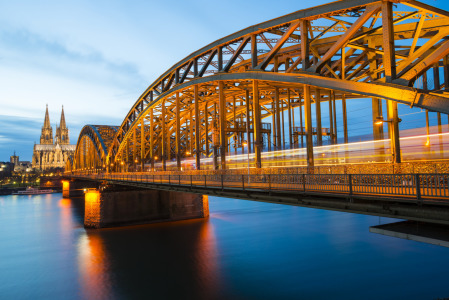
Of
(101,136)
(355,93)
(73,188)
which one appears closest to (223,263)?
(355,93)

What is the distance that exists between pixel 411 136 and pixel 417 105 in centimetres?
700

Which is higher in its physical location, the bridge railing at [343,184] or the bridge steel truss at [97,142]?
the bridge steel truss at [97,142]

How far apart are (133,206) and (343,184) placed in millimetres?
36243

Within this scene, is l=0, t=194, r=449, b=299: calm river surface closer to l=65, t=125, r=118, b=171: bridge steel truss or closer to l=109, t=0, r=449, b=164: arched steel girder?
l=109, t=0, r=449, b=164: arched steel girder

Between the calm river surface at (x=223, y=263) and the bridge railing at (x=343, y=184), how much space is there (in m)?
7.05

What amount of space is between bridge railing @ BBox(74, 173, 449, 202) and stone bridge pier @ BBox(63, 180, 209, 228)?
19336 mm

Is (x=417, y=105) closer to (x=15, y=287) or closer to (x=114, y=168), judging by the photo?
(x=15, y=287)

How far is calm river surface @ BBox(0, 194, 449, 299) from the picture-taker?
2311 cm

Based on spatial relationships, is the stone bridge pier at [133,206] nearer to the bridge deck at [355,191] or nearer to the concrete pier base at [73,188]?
the bridge deck at [355,191]

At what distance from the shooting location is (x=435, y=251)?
2933cm

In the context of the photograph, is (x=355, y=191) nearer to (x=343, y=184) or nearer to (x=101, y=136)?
(x=343, y=184)

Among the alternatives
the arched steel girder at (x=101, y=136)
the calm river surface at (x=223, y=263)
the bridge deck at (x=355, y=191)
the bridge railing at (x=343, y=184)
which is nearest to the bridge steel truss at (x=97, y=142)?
the arched steel girder at (x=101, y=136)

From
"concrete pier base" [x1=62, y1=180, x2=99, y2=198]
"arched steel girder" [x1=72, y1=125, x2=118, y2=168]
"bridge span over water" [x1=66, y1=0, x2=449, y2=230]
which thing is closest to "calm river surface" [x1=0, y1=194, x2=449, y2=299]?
"bridge span over water" [x1=66, y1=0, x2=449, y2=230]

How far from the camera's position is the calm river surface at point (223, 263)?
2311 cm
